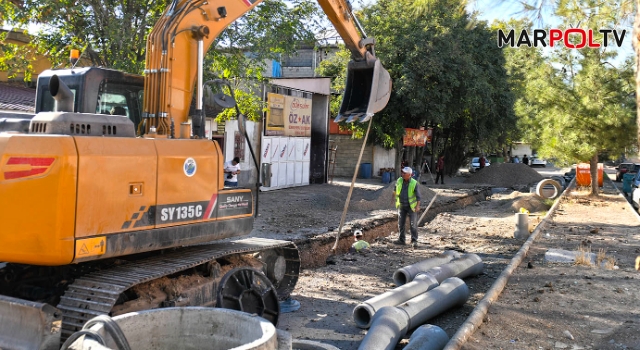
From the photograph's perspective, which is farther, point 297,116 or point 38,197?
point 297,116

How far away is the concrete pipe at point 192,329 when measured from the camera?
416 cm

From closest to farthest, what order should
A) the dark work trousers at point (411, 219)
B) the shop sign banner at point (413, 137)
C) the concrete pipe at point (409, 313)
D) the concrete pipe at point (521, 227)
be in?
1. the concrete pipe at point (409, 313)
2. the dark work trousers at point (411, 219)
3. the concrete pipe at point (521, 227)
4. the shop sign banner at point (413, 137)

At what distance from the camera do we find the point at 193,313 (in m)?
4.28

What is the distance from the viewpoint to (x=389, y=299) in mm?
7723

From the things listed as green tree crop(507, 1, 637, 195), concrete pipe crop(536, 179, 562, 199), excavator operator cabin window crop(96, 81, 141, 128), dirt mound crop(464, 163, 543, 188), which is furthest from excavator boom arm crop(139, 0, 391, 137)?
dirt mound crop(464, 163, 543, 188)

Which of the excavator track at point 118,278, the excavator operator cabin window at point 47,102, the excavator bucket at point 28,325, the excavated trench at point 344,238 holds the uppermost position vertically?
the excavator operator cabin window at point 47,102

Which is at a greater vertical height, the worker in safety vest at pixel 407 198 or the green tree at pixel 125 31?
the green tree at pixel 125 31

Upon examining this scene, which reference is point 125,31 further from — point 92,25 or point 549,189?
point 549,189

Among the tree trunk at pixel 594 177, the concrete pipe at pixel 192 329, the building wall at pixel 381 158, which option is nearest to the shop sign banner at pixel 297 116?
the building wall at pixel 381 158

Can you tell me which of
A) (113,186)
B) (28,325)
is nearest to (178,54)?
(113,186)

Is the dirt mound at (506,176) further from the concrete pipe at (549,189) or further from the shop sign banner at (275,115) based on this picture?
the shop sign banner at (275,115)

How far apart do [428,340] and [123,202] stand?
3378 millimetres

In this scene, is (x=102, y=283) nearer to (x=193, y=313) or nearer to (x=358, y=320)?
(x=193, y=313)

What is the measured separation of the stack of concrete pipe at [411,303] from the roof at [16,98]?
9.40 meters
